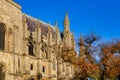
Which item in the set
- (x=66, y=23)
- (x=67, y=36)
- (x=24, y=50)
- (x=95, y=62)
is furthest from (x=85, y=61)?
(x=66, y=23)

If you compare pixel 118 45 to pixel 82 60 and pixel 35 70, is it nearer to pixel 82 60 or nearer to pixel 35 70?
pixel 82 60

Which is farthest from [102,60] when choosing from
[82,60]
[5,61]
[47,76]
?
[47,76]

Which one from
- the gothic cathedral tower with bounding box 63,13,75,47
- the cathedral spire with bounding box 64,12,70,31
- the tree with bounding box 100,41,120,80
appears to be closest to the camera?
the tree with bounding box 100,41,120,80

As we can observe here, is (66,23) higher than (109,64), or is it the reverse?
(66,23)

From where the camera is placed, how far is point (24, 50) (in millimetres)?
48500

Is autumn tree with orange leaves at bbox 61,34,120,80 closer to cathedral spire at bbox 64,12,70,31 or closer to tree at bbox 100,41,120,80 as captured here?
tree at bbox 100,41,120,80

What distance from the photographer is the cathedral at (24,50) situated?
142ft

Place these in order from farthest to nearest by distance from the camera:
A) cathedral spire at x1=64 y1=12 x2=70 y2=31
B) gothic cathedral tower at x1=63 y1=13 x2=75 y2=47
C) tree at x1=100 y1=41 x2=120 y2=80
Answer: cathedral spire at x1=64 y1=12 x2=70 y2=31 < gothic cathedral tower at x1=63 y1=13 x2=75 y2=47 < tree at x1=100 y1=41 x2=120 y2=80

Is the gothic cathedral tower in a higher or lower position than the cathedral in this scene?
higher

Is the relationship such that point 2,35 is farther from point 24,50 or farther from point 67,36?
point 67,36

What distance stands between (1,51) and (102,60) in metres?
13.8

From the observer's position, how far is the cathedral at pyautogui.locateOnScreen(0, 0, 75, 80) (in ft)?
142

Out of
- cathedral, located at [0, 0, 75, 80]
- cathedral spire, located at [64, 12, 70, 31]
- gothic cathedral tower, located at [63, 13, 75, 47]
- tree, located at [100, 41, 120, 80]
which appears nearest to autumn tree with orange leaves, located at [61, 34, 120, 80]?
tree, located at [100, 41, 120, 80]

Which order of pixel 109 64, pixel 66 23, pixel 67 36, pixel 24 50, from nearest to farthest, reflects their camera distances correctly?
1. pixel 109 64
2. pixel 24 50
3. pixel 67 36
4. pixel 66 23
